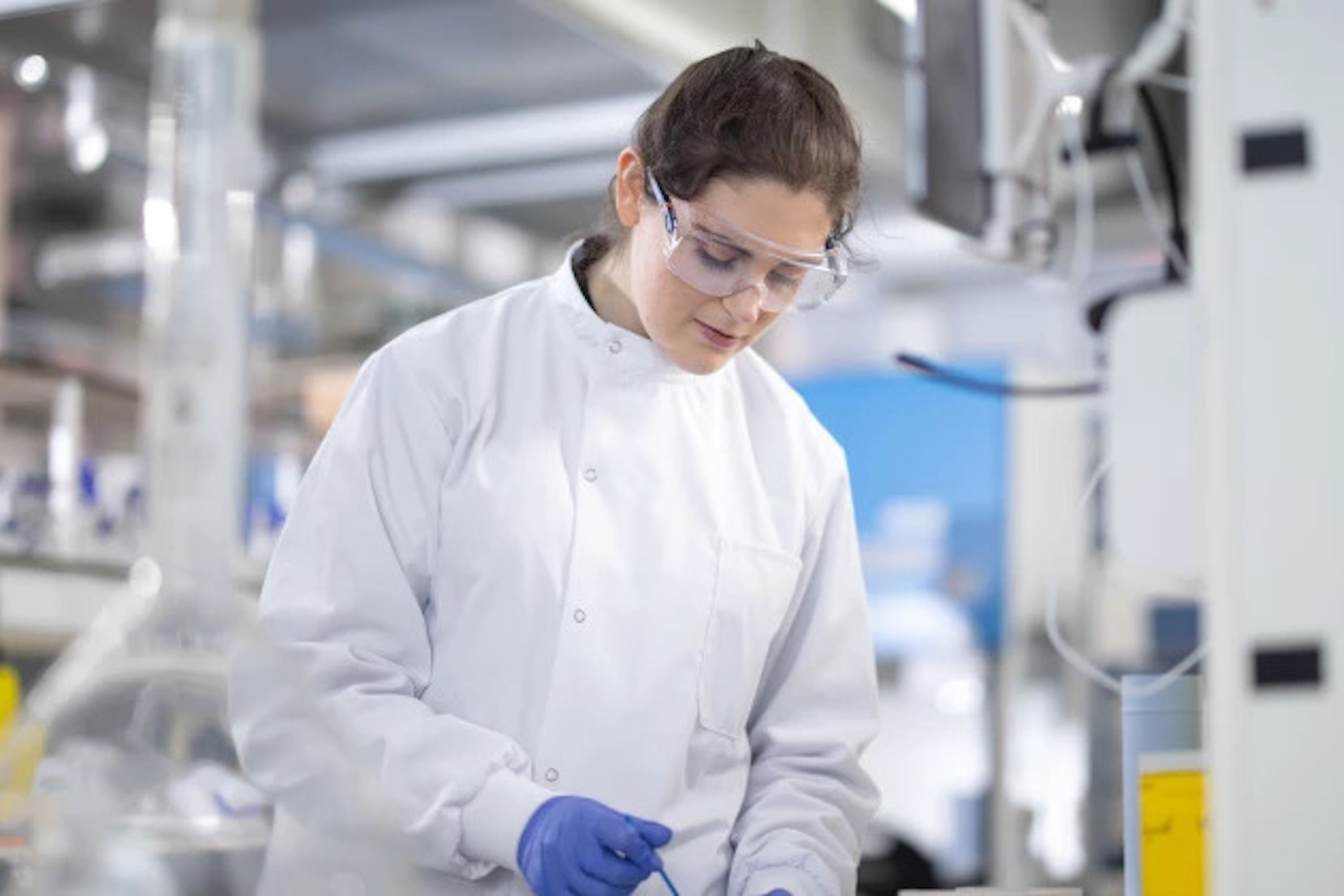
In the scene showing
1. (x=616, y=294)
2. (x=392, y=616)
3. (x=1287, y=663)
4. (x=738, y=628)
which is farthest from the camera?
(x=616, y=294)

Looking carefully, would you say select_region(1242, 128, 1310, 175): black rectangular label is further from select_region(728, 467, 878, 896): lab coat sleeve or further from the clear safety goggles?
select_region(728, 467, 878, 896): lab coat sleeve

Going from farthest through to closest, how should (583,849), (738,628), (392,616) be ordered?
1. (738,628)
2. (392,616)
3. (583,849)

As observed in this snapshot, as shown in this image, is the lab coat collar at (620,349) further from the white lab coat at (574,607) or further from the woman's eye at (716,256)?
the woman's eye at (716,256)

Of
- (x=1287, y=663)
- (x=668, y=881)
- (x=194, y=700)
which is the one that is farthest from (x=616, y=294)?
(x=1287, y=663)

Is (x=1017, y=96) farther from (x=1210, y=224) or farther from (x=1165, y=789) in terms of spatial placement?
(x=1210, y=224)

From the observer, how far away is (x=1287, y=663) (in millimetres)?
1081

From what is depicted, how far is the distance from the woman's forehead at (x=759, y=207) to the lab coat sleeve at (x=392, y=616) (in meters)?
0.35

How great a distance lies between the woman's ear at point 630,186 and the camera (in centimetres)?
191

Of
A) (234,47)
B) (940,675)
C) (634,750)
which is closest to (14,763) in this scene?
(234,47)

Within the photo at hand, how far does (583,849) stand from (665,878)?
0.35 ft

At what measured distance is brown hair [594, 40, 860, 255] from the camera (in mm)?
1809

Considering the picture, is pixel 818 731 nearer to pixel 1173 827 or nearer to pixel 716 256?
pixel 1173 827

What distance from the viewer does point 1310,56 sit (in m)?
1.14

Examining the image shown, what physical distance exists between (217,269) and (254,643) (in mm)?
285
